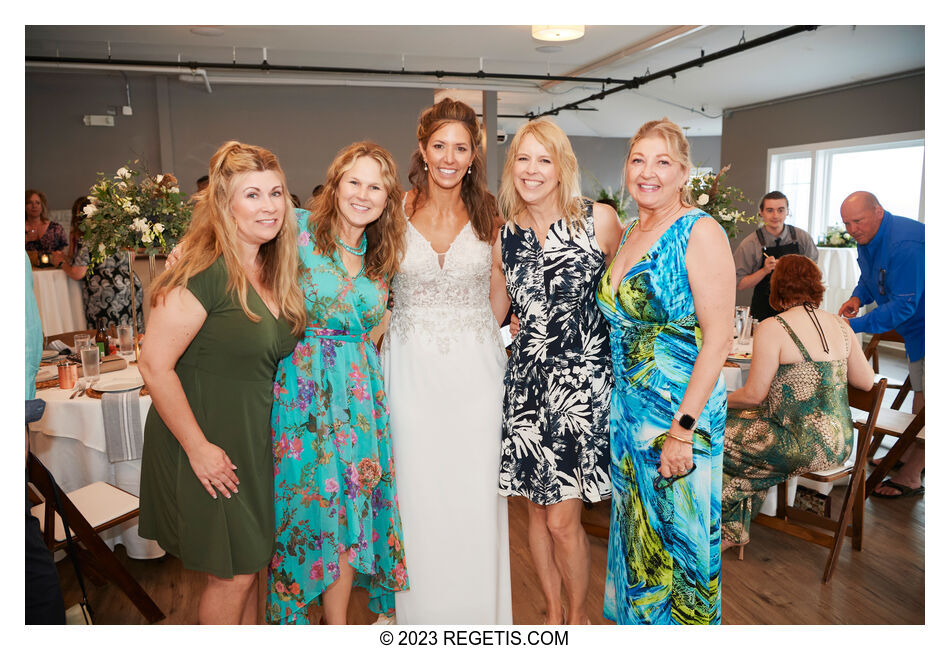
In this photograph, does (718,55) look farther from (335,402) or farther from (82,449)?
(82,449)

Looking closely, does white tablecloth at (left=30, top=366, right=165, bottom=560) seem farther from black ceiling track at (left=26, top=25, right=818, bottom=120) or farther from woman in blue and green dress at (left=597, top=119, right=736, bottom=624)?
black ceiling track at (left=26, top=25, right=818, bottom=120)

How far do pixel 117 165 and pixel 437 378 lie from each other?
8519 mm

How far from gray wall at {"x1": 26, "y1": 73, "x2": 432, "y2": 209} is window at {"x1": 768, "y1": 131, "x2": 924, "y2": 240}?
555 cm

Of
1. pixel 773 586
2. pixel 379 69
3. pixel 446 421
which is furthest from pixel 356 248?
pixel 379 69

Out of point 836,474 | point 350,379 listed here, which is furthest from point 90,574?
point 836,474

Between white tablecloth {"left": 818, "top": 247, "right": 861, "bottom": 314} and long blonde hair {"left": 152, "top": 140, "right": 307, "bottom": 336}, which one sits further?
white tablecloth {"left": 818, "top": 247, "right": 861, "bottom": 314}

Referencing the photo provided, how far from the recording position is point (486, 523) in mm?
2328

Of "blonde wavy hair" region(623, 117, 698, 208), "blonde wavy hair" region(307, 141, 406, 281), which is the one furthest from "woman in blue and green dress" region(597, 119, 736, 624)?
"blonde wavy hair" region(307, 141, 406, 281)

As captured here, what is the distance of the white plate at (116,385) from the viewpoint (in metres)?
2.73

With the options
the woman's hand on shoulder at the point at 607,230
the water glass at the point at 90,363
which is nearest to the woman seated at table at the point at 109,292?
the water glass at the point at 90,363

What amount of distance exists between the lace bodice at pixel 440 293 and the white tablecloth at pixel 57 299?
484cm

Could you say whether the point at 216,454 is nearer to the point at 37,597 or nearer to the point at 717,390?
the point at 37,597

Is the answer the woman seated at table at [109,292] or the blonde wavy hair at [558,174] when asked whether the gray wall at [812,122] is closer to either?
the blonde wavy hair at [558,174]

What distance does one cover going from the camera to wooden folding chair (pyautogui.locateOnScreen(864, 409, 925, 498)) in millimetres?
3408
